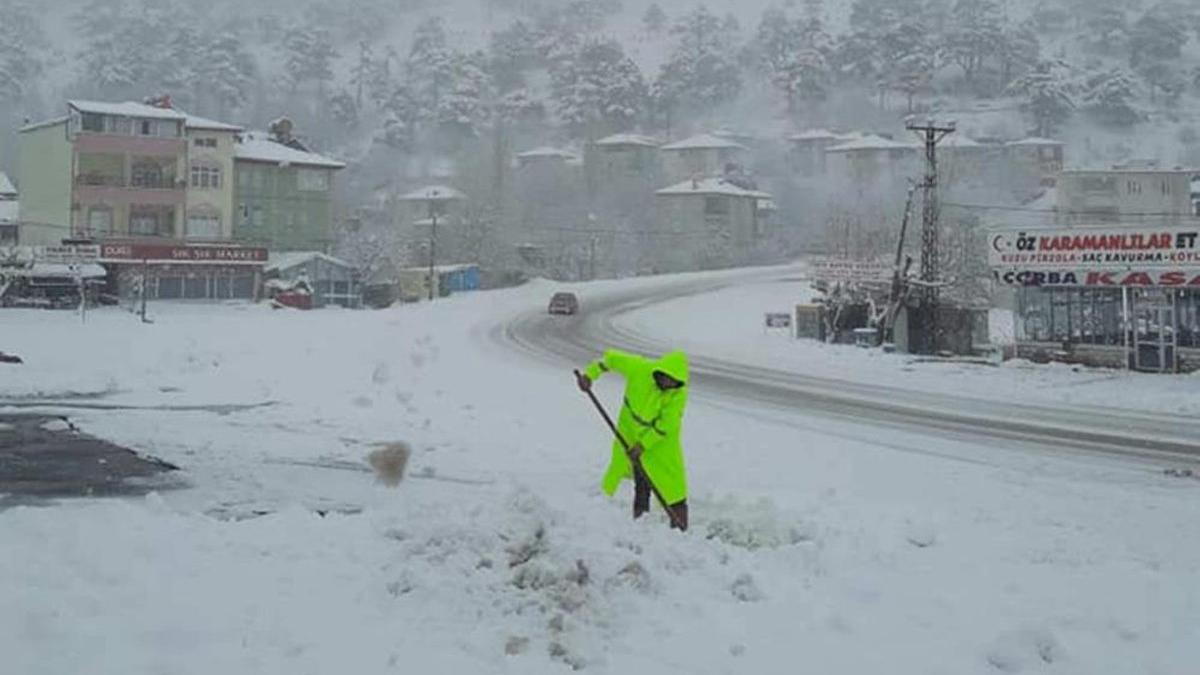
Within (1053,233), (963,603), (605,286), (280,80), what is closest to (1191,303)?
(1053,233)

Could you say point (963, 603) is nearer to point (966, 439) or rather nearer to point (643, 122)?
point (966, 439)

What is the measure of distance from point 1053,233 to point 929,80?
288 feet

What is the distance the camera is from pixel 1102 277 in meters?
32.8

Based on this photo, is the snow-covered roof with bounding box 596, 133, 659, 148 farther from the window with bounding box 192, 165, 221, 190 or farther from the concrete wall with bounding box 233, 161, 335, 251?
the window with bounding box 192, 165, 221, 190

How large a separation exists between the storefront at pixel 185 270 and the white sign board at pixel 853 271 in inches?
1317

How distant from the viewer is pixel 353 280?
68688 millimetres

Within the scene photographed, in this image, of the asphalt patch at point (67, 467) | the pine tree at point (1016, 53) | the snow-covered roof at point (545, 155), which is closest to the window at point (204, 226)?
the snow-covered roof at point (545, 155)

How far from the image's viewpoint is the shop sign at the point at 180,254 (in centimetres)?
5911

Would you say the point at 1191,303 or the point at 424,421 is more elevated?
the point at 1191,303

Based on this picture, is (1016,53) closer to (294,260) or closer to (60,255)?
(294,260)

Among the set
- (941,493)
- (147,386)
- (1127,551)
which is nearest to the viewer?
(1127,551)

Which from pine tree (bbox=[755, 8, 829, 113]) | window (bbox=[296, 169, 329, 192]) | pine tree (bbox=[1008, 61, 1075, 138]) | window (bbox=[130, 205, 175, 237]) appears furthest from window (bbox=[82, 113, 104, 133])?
pine tree (bbox=[1008, 61, 1075, 138])

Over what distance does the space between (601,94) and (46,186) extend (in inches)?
2323

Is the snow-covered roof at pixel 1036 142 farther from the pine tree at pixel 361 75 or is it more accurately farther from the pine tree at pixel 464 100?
the pine tree at pixel 361 75
